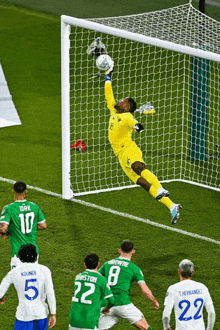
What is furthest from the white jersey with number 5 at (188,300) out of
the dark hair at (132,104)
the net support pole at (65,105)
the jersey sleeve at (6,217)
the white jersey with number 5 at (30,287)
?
the net support pole at (65,105)

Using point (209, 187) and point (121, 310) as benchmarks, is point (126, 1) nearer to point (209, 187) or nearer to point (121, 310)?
point (209, 187)

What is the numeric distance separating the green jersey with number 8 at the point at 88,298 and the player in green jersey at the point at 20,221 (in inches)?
51.8

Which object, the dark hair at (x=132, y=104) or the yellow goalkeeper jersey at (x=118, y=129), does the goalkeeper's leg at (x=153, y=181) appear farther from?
the dark hair at (x=132, y=104)

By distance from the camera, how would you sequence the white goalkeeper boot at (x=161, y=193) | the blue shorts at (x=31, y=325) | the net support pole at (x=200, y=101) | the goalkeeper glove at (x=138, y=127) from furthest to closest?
the net support pole at (x=200, y=101), the white goalkeeper boot at (x=161, y=193), the goalkeeper glove at (x=138, y=127), the blue shorts at (x=31, y=325)

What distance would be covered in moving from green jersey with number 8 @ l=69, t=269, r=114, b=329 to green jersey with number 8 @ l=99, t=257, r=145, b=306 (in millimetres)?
361

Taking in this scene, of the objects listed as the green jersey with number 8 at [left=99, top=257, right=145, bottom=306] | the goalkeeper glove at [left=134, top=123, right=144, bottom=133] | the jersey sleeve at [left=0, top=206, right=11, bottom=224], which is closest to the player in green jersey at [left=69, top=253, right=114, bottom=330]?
the green jersey with number 8 at [left=99, top=257, right=145, bottom=306]

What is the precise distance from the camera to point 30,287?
6621mm

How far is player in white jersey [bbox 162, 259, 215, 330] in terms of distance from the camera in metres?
6.37

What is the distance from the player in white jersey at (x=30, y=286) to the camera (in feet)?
21.7

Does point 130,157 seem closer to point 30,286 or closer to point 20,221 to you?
point 20,221

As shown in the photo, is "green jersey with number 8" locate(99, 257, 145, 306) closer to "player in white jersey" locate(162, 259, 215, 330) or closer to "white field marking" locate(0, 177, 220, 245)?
"player in white jersey" locate(162, 259, 215, 330)

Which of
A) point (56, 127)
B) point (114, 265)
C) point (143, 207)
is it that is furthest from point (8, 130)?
point (114, 265)

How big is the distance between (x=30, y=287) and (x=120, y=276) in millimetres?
959

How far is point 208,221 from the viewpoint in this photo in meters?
11.0
